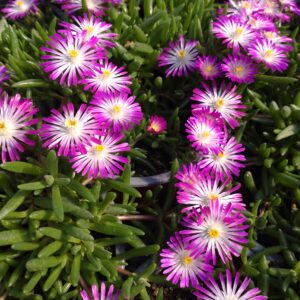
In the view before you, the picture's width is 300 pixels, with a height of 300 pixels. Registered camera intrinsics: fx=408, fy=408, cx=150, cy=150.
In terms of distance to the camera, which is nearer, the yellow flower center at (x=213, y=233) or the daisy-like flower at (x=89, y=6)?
the yellow flower center at (x=213, y=233)

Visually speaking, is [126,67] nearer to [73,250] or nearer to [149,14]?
[149,14]

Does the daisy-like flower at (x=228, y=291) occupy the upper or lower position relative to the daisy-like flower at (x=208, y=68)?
lower

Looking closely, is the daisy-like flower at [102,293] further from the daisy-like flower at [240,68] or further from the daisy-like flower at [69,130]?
the daisy-like flower at [240,68]

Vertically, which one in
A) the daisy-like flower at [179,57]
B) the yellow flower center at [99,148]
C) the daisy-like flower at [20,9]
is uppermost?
the daisy-like flower at [20,9]

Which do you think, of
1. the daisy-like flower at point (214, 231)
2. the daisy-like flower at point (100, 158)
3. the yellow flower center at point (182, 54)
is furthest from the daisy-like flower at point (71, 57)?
the daisy-like flower at point (214, 231)

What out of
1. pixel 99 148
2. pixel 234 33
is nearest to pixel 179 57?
pixel 234 33

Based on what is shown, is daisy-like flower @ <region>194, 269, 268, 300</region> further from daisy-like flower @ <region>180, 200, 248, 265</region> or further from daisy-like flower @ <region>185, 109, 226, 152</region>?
daisy-like flower @ <region>185, 109, 226, 152</region>
